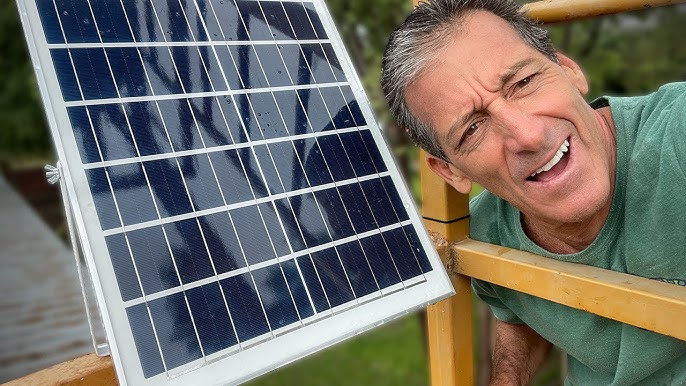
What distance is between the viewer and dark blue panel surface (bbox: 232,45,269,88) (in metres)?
1.50

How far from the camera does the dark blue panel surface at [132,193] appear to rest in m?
1.20

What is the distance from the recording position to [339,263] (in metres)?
1.44

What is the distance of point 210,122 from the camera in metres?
1.38

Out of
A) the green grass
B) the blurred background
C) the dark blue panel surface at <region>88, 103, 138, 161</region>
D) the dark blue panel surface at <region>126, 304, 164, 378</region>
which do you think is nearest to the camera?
the dark blue panel surface at <region>126, 304, 164, 378</region>

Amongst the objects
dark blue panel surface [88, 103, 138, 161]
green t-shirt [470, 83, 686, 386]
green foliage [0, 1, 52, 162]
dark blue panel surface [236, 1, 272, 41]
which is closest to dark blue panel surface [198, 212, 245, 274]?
dark blue panel surface [88, 103, 138, 161]

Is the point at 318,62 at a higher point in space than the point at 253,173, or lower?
higher

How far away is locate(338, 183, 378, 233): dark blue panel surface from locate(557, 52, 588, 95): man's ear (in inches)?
27.2

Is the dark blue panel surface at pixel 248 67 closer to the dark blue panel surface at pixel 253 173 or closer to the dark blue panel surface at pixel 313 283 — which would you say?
the dark blue panel surface at pixel 253 173

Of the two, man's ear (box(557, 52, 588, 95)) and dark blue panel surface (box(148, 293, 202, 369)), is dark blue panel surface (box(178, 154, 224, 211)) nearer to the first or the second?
dark blue panel surface (box(148, 293, 202, 369))

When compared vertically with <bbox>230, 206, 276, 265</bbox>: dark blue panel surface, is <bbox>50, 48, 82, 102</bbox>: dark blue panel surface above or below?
above

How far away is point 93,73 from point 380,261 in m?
0.80

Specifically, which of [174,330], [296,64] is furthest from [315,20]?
[174,330]

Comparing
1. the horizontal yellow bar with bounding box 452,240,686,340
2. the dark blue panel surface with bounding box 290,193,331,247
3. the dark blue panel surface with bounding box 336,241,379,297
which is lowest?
the horizontal yellow bar with bounding box 452,240,686,340

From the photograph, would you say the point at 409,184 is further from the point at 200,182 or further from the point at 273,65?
the point at 200,182
